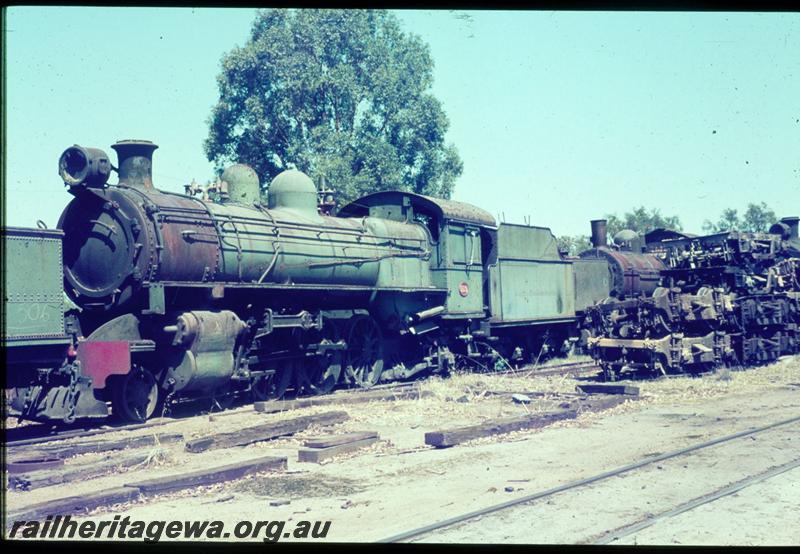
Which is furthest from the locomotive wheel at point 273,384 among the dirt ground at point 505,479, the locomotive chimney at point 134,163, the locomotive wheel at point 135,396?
the locomotive chimney at point 134,163

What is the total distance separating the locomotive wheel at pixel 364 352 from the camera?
16391 millimetres

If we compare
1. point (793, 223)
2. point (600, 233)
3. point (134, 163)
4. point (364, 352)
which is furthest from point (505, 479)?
Result: point (600, 233)

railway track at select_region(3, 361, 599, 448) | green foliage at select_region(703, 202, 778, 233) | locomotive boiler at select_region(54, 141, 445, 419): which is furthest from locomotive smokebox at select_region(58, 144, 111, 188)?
green foliage at select_region(703, 202, 778, 233)

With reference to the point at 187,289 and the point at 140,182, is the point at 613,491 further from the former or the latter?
the point at 140,182

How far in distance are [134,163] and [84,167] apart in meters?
1.11

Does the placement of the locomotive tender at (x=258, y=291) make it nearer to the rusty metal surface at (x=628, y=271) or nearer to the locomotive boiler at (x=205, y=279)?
the locomotive boiler at (x=205, y=279)

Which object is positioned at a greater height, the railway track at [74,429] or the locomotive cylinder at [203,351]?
the locomotive cylinder at [203,351]

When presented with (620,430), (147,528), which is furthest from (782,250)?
(147,528)

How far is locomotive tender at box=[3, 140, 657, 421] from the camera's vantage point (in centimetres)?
1195

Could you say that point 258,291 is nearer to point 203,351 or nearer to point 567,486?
point 203,351

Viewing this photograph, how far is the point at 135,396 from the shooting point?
40.1ft

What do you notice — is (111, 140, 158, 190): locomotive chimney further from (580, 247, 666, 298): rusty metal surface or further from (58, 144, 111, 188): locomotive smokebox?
(580, 247, 666, 298): rusty metal surface

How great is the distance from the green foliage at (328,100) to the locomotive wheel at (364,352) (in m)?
13.7

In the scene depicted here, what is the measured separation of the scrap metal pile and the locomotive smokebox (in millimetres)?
9828
